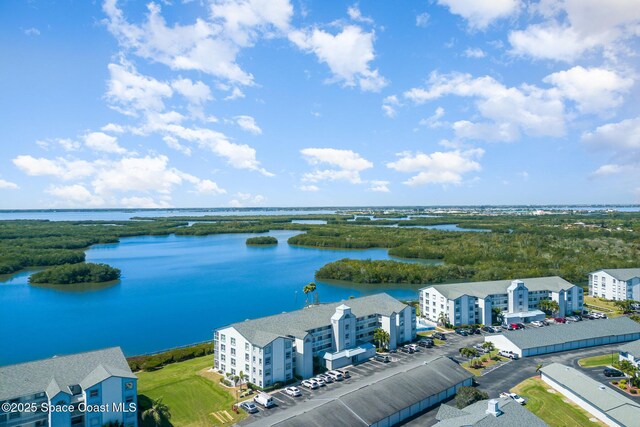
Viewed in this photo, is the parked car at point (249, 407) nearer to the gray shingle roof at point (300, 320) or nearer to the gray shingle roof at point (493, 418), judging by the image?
the gray shingle roof at point (300, 320)

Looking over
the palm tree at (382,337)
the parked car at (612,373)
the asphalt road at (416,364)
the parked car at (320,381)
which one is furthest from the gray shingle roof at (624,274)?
the parked car at (320,381)

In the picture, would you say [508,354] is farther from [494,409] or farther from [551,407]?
[494,409]

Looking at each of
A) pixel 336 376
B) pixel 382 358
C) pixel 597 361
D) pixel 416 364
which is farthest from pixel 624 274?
pixel 336 376

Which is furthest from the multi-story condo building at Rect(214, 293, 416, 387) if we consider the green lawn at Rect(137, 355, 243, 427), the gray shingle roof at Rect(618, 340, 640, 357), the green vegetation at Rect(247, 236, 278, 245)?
the green vegetation at Rect(247, 236, 278, 245)

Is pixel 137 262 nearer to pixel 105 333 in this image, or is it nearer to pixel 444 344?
pixel 105 333

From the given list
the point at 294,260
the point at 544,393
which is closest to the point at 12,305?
the point at 294,260

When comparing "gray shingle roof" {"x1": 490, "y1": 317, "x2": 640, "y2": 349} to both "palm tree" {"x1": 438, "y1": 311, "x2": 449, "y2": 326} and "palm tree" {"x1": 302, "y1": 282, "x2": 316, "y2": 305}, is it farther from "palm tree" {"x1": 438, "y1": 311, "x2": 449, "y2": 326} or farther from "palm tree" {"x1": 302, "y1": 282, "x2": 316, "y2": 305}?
"palm tree" {"x1": 302, "y1": 282, "x2": 316, "y2": 305}

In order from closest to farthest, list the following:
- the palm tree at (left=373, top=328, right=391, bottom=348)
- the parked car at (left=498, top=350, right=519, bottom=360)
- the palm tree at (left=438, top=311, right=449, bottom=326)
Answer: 1. the parked car at (left=498, top=350, right=519, bottom=360)
2. the palm tree at (left=373, top=328, right=391, bottom=348)
3. the palm tree at (left=438, top=311, right=449, bottom=326)
